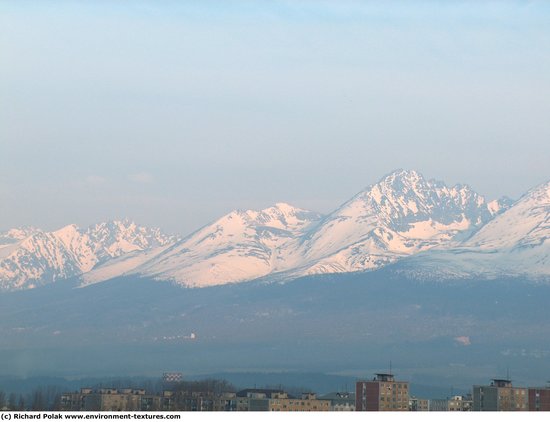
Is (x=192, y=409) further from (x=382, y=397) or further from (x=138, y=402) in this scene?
(x=382, y=397)

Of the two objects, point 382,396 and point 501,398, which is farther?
point 382,396

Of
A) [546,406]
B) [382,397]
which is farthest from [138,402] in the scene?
[546,406]

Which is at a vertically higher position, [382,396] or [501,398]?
[382,396]

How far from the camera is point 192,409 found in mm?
152375

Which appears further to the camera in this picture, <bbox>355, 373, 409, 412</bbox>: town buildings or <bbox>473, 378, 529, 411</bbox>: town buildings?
<bbox>355, 373, 409, 412</bbox>: town buildings

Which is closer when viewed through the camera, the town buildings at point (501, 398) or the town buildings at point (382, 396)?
the town buildings at point (501, 398)

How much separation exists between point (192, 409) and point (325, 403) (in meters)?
13.1

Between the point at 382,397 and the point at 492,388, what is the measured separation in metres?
9.61

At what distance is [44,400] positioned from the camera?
163625 millimetres
